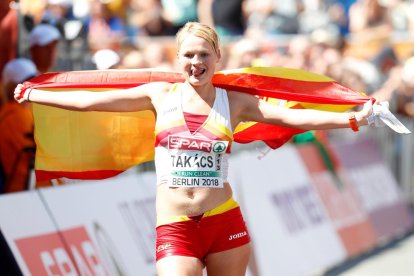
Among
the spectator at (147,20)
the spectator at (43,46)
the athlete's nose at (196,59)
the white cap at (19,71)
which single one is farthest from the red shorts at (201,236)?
the spectator at (147,20)

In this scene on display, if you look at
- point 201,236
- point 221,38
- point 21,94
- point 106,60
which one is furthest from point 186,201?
point 221,38

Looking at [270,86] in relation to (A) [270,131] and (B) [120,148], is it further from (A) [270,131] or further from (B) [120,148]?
(B) [120,148]

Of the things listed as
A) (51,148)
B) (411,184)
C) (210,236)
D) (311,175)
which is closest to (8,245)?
(51,148)

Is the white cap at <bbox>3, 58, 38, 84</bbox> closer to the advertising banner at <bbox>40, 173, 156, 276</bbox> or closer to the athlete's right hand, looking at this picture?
the advertising banner at <bbox>40, 173, 156, 276</bbox>

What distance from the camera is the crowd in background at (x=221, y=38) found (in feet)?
31.8

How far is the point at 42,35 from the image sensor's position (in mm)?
9992

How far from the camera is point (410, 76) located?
16.0 meters

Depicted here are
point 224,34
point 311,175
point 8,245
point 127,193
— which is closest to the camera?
point 8,245

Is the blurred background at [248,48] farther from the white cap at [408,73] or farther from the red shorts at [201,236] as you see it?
the red shorts at [201,236]

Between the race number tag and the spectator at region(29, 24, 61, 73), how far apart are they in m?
3.76

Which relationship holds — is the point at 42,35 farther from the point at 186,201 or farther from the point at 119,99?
the point at 186,201

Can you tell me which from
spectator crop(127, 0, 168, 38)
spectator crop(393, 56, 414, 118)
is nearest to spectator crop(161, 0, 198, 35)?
spectator crop(127, 0, 168, 38)

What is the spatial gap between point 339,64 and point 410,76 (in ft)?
6.28

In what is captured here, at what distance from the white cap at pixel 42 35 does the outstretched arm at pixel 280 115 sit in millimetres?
3599
